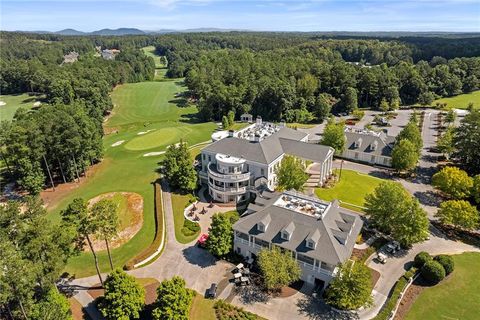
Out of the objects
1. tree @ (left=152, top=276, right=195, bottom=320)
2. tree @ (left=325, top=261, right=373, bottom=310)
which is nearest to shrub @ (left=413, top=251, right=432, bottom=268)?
tree @ (left=325, top=261, right=373, bottom=310)

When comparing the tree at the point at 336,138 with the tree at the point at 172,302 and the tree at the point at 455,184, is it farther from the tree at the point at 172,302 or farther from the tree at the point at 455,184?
the tree at the point at 172,302

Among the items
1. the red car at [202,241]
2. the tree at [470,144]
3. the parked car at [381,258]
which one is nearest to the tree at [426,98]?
the tree at [470,144]

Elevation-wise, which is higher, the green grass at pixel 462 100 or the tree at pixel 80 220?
the tree at pixel 80 220

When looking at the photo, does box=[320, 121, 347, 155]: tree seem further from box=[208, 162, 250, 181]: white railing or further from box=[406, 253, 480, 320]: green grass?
box=[406, 253, 480, 320]: green grass

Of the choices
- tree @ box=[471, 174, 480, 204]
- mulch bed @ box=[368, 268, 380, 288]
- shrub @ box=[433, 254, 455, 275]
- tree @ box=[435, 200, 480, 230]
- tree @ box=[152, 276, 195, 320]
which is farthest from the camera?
tree @ box=[471, 174, 480, 204]

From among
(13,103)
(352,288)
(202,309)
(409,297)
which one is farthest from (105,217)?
(13,103)

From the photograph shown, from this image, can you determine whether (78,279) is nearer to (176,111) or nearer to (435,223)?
(435,223)

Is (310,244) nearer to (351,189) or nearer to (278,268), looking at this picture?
(278,268)
